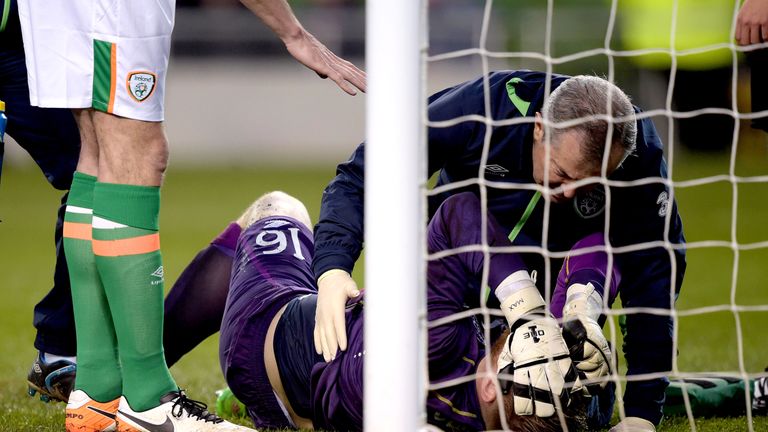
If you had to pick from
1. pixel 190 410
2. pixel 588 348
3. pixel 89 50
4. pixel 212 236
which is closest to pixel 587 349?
pixel 588 348

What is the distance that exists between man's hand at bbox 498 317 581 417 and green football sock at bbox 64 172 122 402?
0.97 meters

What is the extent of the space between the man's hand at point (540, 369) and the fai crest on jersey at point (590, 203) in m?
0.51

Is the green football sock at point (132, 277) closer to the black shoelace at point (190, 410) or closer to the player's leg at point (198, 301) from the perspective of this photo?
the black shoelace at point (190, 410)

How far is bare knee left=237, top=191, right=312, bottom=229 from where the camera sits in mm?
3287

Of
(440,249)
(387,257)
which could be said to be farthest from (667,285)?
(387,257)

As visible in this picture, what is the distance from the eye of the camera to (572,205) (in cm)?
291

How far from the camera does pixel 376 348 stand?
2.09m

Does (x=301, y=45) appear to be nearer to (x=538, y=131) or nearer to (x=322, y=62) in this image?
(x=322, y=62)

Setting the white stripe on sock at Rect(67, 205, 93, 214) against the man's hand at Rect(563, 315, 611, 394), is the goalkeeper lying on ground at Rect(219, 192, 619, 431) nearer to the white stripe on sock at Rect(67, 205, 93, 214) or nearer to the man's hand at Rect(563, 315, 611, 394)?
the man's hand at Rect(563, 315, 611, 394)

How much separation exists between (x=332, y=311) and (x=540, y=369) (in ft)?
1.68

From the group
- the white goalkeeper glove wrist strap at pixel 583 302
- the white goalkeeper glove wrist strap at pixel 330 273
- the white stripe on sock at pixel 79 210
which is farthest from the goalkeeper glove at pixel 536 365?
the white stripe on sock at pixel 79 210

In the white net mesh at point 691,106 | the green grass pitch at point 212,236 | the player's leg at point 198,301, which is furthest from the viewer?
the white net mesh at point 691,106

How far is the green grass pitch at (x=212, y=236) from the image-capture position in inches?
140

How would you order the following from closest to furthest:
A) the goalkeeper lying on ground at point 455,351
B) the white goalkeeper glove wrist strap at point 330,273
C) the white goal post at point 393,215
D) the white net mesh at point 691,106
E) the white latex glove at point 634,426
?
the white goal post at point 393,215, the goalkeeper lying on ground at point 455,351, the white goalkeeper glove wrist strap at point 330,273, the white latex glove at point 634,426, the white net mesh at point 691,106
